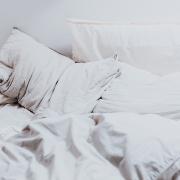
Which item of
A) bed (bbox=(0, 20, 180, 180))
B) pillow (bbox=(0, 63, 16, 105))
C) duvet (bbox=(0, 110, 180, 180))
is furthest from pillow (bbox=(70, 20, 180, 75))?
duvet (bbox=(0, 110, 180, 180))

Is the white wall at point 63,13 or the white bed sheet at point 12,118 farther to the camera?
the white wall at point 63,13

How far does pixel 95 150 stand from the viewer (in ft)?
3.36

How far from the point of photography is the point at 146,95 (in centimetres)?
134

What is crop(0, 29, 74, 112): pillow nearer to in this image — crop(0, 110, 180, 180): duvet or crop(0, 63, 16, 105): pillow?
crop(0, 63, 16, 105): pillow

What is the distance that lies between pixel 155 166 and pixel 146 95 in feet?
1.67

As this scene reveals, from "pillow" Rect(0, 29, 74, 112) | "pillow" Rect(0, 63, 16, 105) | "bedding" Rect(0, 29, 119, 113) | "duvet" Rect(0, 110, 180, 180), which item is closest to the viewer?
"duvet" Rect(0, 110, 180, 180)

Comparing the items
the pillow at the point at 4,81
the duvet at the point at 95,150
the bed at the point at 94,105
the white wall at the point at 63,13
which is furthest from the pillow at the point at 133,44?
the duvet at the point at 95,150

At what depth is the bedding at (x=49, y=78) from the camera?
59.2 inches

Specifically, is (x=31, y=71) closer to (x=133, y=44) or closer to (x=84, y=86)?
(x=84, y=86)

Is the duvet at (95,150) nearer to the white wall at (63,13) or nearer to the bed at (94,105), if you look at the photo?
the bed at (94,105)

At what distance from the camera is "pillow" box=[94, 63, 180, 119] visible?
4.22 ft

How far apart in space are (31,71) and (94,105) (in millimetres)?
427

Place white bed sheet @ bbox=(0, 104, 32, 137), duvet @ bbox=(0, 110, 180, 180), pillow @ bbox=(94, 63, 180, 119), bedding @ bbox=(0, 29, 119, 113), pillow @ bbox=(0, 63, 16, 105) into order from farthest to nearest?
pillow @ bbox=(0, 63, 16, 105)
bedding @ bbox=(0, 29, 119, 113)
white bed sheet @ bbox=(0, 104, 32, 137)
pillow @ bbox=(94, 63, 180, 119)
duvet @ bbox=(0, 110, 180, 180)

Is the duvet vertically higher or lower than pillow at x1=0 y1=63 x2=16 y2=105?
higher
